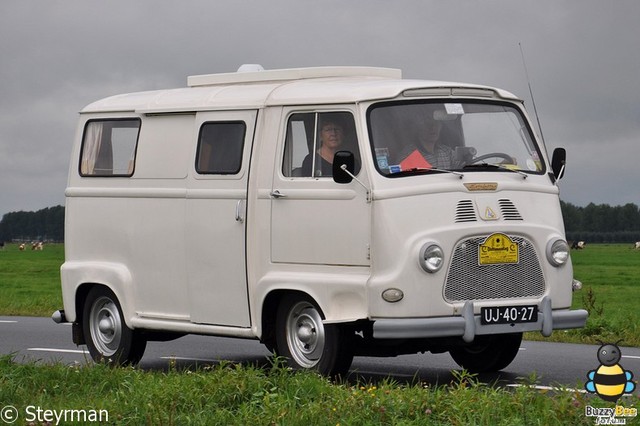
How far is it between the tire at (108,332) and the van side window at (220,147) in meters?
2.05

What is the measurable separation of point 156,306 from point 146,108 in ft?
6.79

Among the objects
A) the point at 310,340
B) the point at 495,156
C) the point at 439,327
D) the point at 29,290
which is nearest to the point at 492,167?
the point at 495,156

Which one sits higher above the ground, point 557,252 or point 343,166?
point 343,166

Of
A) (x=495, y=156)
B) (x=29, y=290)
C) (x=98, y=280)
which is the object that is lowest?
(x=29, y=290)

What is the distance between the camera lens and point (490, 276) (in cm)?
1148

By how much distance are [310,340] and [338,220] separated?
1.12 metres

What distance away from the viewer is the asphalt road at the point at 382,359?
41.8ft

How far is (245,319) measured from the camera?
40.8ft

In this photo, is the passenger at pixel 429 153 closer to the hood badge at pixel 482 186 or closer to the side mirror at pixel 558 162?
the hood badge at pixel 482 186

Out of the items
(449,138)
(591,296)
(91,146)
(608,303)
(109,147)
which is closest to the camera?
(449,138)

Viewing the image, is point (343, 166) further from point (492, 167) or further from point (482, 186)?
point (492, 167)

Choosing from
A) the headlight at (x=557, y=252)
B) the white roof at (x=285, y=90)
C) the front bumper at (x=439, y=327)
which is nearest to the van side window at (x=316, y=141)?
the white roof at (x=285, y=90)

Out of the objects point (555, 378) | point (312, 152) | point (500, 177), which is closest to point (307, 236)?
point (312, 152)

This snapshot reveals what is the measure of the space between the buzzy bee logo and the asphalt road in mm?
2117
